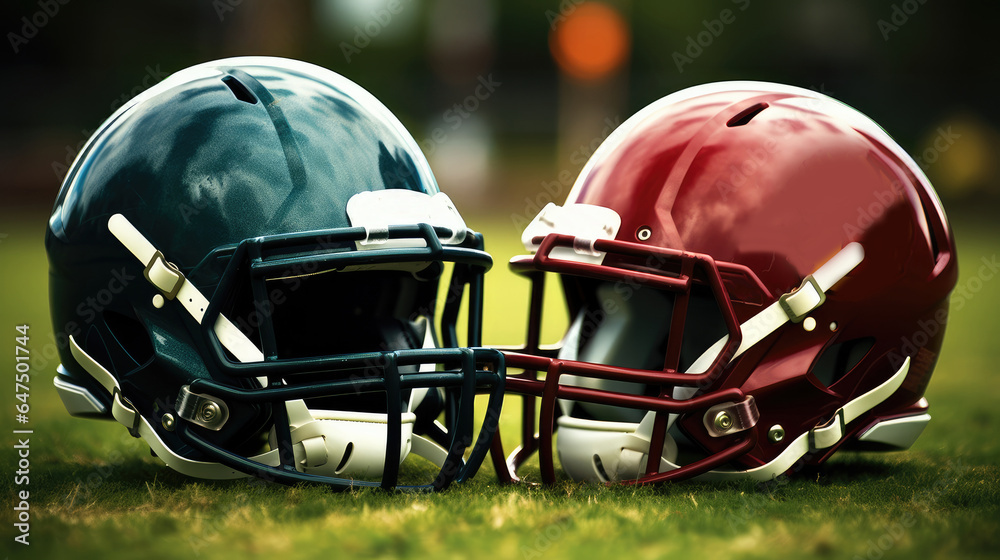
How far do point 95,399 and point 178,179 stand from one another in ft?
2.28

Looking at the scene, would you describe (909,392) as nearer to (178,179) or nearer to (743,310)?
(743,310)

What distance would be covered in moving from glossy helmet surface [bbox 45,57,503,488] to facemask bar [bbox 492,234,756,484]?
5.8 inches

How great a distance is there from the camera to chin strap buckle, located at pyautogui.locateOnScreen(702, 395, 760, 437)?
235cm

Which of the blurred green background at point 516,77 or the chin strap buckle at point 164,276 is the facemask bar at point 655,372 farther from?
the blurred green background at point 516,77

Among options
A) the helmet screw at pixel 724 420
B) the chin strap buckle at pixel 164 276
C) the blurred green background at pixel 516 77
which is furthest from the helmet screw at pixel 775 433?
the blurred green background at pixel 516 77

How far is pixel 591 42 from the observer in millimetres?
24984

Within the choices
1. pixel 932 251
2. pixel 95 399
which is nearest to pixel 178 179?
pixel 95 399

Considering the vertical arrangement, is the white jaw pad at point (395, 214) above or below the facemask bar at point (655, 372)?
above

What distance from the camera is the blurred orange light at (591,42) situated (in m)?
24.3

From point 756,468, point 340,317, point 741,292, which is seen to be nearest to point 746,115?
point 741,292

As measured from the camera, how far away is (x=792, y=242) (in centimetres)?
240

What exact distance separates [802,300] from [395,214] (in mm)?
1086

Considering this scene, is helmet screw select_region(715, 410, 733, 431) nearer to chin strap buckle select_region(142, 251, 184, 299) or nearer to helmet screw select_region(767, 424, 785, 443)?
helmet screw select_region(767, 424, 785, 443)

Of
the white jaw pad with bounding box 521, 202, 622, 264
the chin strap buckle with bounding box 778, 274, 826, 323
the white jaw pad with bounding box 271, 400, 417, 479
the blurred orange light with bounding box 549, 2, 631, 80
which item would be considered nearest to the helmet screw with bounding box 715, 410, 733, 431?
the chin strap buckle with bounding box 778, 274, 826, 323
